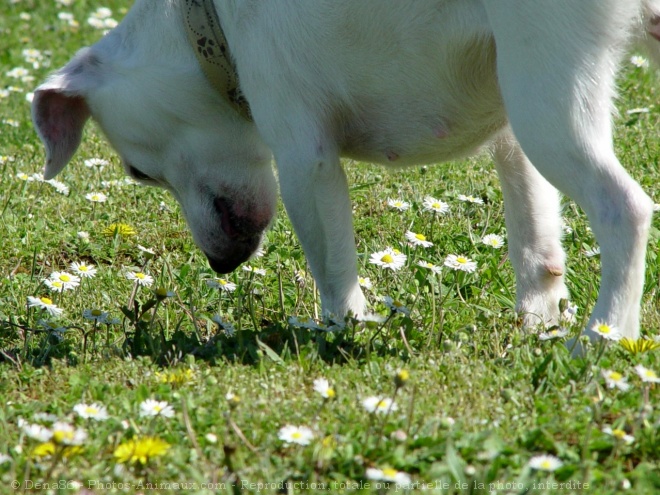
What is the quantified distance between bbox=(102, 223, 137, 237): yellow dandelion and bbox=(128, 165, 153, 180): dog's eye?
27.1 inches

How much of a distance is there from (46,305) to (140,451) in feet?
4.87

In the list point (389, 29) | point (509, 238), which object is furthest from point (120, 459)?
point (509, 238)

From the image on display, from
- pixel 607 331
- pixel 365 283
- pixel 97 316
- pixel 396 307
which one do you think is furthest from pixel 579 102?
pixel 97 316

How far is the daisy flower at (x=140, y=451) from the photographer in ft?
7.27

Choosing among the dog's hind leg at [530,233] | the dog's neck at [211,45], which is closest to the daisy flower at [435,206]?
the dog's hind leg at [530,233]

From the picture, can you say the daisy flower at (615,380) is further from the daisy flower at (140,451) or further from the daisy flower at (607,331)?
the daisy flower at (140,451)

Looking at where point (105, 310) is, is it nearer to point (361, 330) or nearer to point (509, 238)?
point (361, 330)

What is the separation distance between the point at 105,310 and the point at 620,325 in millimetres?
2059

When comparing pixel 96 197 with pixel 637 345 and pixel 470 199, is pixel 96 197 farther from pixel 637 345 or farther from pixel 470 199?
pixel 637 345

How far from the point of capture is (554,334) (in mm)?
3008

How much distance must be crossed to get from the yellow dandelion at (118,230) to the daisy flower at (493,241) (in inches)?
67.3

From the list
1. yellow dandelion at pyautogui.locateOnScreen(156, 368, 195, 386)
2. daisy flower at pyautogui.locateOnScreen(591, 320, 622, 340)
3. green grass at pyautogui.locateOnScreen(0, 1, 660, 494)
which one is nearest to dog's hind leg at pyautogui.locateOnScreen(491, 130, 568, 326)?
green grass at pyautogui.locateOnScreen(0, 1, 660, 494)

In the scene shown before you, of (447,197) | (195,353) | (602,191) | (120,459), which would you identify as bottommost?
(120,459)

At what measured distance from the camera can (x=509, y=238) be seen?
376cm
